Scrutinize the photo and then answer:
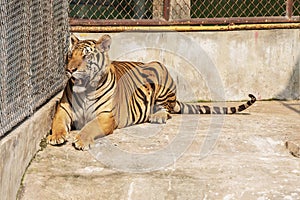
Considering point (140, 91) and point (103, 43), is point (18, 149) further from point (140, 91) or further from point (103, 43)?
point (140, 91)

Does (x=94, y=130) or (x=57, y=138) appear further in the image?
(x=94, y=130)

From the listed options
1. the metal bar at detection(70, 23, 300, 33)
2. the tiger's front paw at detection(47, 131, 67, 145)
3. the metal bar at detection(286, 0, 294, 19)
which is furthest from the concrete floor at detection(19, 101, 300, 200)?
the metal bar at detection(286, 0, 294, 19)

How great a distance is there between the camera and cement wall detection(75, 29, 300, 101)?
313 inches

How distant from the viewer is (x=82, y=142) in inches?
228

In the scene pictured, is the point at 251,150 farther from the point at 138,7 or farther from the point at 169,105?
the point at 138,7

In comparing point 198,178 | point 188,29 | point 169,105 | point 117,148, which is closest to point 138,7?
point 188,29

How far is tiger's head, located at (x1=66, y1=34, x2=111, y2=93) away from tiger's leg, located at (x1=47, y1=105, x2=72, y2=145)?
0.23 metres

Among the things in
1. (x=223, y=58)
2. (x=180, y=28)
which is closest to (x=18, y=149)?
(x=180, y=28)

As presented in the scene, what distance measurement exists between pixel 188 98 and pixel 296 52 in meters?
1.38

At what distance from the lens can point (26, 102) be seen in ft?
17.5

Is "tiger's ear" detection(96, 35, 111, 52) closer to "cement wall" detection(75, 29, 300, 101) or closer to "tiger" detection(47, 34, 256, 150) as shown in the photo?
"tiger" detection(47, 34, 256, 150)

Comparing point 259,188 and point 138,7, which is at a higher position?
point 138,7

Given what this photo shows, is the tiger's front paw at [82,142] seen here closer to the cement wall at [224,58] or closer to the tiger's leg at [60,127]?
the tiger's leg at [60,127]

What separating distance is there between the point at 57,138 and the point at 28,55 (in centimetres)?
84
